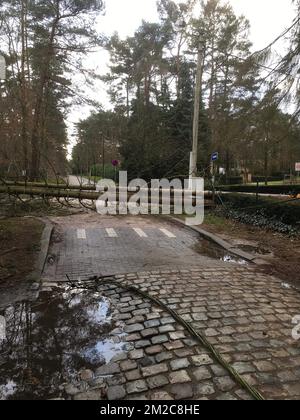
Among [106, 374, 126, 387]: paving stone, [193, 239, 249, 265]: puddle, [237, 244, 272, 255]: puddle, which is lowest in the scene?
[106, 374, 126, 387]: paving stone

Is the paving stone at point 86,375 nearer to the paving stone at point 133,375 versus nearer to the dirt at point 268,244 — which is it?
the paving stone at point 133,375

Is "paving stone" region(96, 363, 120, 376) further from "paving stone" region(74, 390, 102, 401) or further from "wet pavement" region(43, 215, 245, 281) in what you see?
"wet pavement" region(43, 215, 245, 281)

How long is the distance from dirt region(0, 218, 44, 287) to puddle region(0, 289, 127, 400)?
983mm

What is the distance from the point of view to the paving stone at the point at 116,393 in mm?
2428

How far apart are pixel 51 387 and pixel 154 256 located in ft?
13.4

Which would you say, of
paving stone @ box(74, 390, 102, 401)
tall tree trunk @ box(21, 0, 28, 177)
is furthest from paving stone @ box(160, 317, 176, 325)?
tall tree trunk @ box(21, 0, 28, 177)

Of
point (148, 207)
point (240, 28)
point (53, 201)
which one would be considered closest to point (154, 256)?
point (148, 207)

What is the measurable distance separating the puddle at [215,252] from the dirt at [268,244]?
18.4 inches

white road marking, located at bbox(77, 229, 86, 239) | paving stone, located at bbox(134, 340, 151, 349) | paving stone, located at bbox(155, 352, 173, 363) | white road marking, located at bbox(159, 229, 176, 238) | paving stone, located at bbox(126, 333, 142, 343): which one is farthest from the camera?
white road marking, located at bbox(159, 229, 176, 238)

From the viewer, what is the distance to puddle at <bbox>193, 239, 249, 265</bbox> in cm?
650

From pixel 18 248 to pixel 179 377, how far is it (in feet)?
16.3

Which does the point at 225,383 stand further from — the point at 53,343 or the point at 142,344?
the point at 53,343
